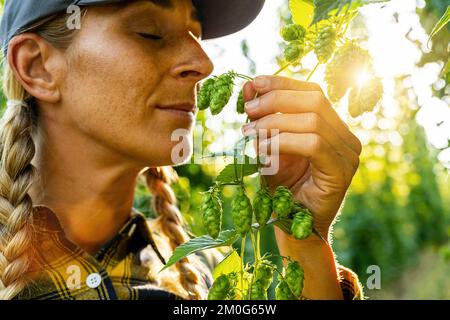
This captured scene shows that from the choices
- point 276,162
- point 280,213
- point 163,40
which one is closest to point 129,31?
point 163,40

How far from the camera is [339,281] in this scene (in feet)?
3.88

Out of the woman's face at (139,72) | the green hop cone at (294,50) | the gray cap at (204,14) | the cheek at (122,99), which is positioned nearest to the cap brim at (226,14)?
the gray cap at (204,14)

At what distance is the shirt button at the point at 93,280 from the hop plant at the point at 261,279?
72 cm

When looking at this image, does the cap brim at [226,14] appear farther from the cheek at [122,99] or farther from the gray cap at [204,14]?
the cheek at [122,99]

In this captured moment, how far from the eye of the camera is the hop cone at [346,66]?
861 millimetres

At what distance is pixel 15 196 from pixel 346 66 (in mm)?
856

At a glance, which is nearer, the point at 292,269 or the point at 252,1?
the point at 292,269

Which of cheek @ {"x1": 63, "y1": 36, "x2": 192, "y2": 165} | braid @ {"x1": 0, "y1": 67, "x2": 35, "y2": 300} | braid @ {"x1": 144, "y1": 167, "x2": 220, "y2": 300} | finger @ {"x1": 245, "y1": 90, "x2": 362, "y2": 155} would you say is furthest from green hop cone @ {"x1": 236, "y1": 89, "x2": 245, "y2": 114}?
braid @ {"x1": 144, "y1": 167, "x2": 220, "y2": 300}

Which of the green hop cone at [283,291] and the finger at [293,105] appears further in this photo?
the finger at [293,105]

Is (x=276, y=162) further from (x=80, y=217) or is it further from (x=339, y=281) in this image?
(x=80, y=217)

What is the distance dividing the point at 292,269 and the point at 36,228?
2.72ft

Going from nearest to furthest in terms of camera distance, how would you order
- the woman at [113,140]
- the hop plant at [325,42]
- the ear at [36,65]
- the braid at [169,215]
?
the hop plant at [325,42] < the woman at [113,140] < the ear at [36,65] < the braid at [169,215]

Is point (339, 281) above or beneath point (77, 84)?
beneath

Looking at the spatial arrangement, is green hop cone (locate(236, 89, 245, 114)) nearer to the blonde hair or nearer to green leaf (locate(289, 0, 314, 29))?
green leaf (locate(289, 0, 314, 29))
